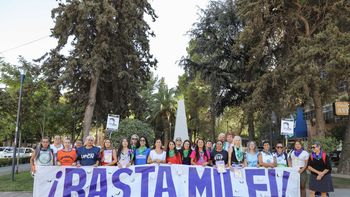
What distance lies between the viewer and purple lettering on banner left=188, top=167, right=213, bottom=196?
9.70 meters

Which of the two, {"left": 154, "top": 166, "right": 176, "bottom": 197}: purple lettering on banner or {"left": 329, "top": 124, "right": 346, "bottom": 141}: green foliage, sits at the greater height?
{"left": 329, "top": 124, "right": 346, "bottom": 141}: green foliage

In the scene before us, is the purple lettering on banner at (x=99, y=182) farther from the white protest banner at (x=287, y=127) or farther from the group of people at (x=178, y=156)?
the white protest banner at (x=287, y=127)

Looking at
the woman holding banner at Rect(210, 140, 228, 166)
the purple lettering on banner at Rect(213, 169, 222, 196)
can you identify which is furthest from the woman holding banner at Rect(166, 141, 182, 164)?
the purple lettering on banner at Rect(213, 169, 222, 196)

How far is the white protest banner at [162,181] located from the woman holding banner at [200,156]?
0.28m

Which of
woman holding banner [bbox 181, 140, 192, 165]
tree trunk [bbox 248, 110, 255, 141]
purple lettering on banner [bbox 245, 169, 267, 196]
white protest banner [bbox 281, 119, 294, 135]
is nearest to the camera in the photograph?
purple lettering on banner [bbox 245, 169, 267, 196]

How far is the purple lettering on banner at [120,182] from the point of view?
9.64 metres

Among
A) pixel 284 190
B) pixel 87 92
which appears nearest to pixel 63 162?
pixel 284 190

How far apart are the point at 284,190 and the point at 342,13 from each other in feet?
53.3

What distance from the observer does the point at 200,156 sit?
10203 millimetres

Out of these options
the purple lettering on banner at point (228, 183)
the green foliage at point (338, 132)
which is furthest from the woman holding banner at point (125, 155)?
the green foliage at point (338, 132)

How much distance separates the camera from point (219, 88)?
3506 centimetres

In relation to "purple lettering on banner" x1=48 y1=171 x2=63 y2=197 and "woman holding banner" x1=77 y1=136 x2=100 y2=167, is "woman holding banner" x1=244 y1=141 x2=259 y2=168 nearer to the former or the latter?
"woman holding banner" x1=77 y1=136 x2=100 y2=167

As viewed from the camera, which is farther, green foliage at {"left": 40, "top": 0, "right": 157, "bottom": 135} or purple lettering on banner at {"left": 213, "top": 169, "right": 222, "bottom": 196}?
green foliage at {"left": 40, "top": 0, "right": 157, "bottom": 135}

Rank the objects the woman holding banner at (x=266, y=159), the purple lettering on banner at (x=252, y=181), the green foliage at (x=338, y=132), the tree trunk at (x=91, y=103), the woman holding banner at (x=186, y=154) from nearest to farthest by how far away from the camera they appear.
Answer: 1. the purple lettering on banner at (x=252, y=181)
2. the woman holding banner at (x=266, y=159)
3. the woman holding banner at (x=186, y=154)
4. the tree trunk at (x=91, y=103)
5. the green foliage at (x=338, y=132)
